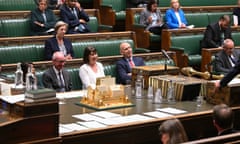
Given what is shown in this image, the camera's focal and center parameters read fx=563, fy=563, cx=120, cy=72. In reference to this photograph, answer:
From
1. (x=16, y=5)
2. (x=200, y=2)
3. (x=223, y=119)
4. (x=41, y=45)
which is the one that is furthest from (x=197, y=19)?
(x=223, y=119)

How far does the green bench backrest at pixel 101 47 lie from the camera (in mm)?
7055

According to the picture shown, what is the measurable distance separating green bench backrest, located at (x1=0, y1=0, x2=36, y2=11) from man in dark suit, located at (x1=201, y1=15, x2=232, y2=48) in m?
2.55

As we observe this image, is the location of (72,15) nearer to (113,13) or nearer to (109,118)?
(113,13)

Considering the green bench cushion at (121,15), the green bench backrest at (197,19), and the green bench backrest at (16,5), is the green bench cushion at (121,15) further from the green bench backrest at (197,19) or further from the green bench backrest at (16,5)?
the green bench backrest at (16,5)

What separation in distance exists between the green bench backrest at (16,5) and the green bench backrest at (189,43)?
2.11 meters

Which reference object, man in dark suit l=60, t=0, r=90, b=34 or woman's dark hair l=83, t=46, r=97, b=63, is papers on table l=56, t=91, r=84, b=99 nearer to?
woman's dark hair l=83, t=46, r=97, b=63

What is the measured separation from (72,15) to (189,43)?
5.79 ft

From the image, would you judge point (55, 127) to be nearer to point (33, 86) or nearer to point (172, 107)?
point (33, 86)

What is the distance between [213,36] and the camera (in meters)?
8.23

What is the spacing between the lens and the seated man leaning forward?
631 cm

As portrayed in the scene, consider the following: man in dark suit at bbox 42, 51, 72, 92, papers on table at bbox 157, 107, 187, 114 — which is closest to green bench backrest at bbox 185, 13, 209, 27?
man in dark suit at bbox 42, 51, 72, 92

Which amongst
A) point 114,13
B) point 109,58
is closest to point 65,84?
point 109,58

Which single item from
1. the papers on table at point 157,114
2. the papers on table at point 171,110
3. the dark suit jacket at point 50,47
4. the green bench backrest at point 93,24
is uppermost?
the green bench backrest at point 93,24

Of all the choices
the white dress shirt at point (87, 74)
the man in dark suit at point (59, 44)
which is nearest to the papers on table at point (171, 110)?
the white dress shirt at point (87, 74)
